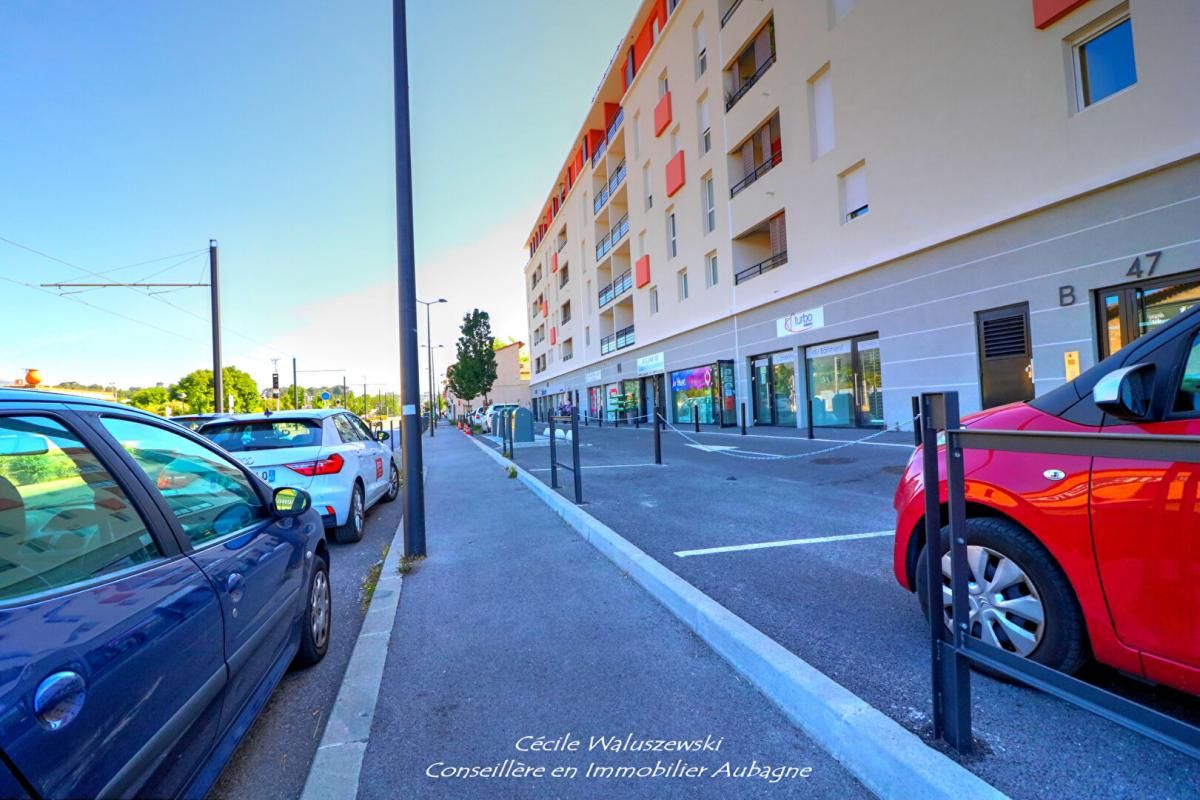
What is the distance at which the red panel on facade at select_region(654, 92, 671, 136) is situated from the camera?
24062mm

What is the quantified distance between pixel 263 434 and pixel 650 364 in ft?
74.5

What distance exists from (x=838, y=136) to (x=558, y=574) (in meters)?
15.2

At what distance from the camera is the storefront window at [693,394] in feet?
72.8

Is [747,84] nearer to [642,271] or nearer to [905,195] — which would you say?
[905,195]

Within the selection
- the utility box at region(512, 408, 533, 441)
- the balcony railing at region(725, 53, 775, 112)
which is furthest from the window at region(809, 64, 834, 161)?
the utility box at region(512, 408, 533, 441)

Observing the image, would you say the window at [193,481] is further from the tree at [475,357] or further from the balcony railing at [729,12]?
the tree at [475,357]

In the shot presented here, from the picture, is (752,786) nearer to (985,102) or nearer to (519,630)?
(519,630)

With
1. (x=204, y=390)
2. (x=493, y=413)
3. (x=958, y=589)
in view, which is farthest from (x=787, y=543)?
(x=204, y=390)

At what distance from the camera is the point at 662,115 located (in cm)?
2450

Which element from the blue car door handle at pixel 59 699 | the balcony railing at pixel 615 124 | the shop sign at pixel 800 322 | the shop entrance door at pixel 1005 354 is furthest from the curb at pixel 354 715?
the balcony railing at pixel 615 124

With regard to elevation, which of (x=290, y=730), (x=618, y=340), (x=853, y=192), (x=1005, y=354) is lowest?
(x=290, y=730)

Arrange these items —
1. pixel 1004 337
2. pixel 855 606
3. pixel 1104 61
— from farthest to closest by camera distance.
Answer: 1. pixel 1004 337
2. pixel 1104 61
3. pixel 855 606

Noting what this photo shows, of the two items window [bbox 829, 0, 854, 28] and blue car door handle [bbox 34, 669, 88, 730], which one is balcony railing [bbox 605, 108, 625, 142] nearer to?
window [bbox 829, 0, 854, 28]

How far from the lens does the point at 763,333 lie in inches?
736
